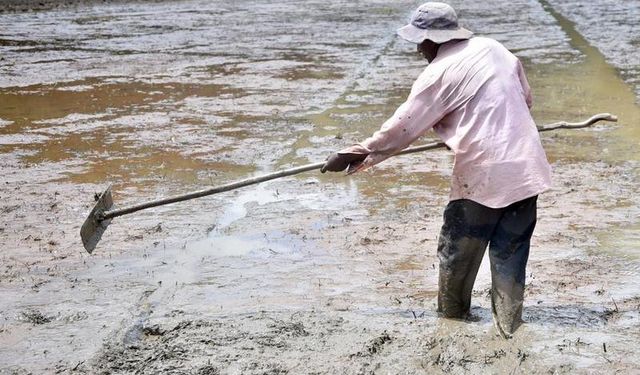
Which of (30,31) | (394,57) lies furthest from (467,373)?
(30,31)

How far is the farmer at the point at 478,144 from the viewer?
395 cm

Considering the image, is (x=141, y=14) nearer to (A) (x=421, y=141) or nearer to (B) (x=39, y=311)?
(A) (x=421, y=141)

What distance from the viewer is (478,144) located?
396 centimetres

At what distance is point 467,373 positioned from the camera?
3873 millimetres

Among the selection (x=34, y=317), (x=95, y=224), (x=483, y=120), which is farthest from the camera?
(x=95, y=224)

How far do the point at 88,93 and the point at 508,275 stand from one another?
7.90 m

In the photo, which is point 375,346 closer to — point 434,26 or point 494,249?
point 494,249

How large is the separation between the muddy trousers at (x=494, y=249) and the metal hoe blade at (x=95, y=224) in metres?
1.86

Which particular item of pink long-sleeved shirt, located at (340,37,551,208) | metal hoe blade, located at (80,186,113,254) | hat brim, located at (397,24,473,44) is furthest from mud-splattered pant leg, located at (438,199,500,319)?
metal hoe blade, located at (80,186,113,254)

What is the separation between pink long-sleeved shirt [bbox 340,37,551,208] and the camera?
3941 millimetres

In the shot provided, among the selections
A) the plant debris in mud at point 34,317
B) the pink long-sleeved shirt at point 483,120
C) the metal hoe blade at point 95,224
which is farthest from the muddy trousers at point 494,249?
the plant debris in mud at point 34,317

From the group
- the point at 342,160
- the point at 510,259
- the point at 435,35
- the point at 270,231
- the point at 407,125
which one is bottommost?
the point at 270,231

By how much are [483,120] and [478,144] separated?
4.2 inches

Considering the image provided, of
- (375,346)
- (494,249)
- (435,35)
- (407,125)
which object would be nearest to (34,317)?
(375,346)
